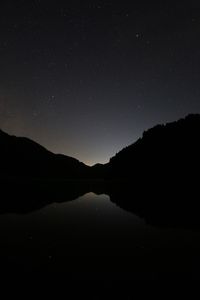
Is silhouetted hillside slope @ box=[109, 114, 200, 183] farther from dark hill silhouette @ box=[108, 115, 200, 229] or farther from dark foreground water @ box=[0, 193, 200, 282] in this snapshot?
dark foreground water @ box=[0, 193, 200, 282]

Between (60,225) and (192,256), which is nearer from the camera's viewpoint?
(192,256)

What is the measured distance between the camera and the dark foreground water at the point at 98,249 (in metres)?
11.0

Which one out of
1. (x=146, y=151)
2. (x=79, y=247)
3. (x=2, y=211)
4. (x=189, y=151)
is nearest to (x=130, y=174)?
(x=146, y=151)

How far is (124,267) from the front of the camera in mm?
11555

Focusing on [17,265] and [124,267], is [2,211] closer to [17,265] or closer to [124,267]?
[17,265]

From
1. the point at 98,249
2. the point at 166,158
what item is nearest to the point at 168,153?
the point at 166,158

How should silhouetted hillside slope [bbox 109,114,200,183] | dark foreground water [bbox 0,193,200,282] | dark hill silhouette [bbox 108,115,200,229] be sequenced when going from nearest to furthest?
1. dark foreground water [bbox 0,193,200,282]
2. dark hill silhouette [bbox 108,115,200,229]
3. silhouetted hillside slope [bbox 109,114,200,183]

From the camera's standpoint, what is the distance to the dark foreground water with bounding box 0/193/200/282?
1101cm

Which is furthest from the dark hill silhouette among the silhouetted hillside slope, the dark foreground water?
the dark foreground water

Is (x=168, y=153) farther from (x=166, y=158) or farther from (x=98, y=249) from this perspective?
(x=98, y=249)

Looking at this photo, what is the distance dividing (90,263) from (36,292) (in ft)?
Result: 11.9

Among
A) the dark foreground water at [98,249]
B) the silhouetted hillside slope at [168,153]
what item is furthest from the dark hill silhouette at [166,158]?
the dark foreground water at [98,249]

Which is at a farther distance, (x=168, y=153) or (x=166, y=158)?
(x=168, y=153)

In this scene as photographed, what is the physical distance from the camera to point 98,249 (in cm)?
1449
